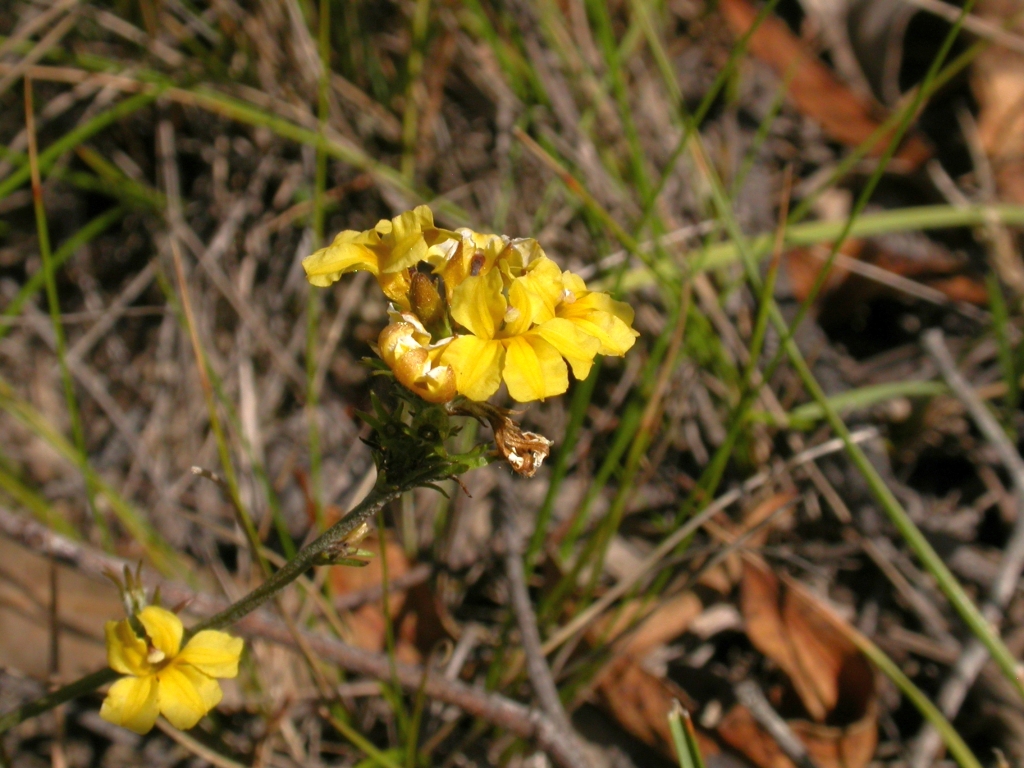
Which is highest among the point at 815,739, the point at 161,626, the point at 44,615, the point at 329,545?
the point at 329,545

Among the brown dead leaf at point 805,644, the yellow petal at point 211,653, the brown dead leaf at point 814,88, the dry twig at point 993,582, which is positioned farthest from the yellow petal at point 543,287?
the brown dead leaf at point 814,88

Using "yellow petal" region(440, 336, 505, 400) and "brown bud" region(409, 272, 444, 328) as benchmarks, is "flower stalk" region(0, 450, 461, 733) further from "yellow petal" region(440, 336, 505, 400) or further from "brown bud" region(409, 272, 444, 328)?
"brown bud" region(409, 272, 444, 328)

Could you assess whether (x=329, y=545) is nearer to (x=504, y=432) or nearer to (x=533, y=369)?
(x=504, y=432)

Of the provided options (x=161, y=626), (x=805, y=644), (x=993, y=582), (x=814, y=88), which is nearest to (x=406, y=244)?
(x=161, y=626)

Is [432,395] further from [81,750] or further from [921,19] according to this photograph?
[921,19]

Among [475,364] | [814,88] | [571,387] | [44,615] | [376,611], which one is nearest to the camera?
[475,364]

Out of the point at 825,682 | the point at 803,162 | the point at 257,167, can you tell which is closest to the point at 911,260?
the point at 803,162

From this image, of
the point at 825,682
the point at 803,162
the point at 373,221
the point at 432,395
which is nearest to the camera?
the point at 432,395
